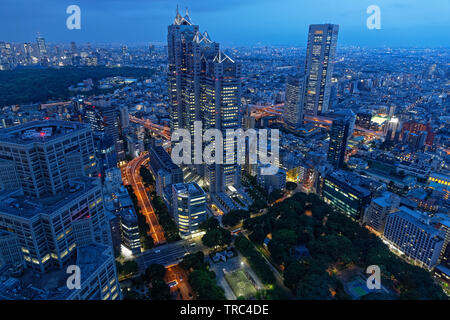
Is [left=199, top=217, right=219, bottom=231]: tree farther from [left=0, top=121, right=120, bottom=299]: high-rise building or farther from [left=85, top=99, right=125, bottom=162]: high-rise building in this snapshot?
[left=85, top=99, right=125, bottom=162]: high-rise building

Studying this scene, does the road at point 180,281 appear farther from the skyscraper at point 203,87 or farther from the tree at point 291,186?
the tree at point 291,186

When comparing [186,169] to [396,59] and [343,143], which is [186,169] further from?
[396,59]

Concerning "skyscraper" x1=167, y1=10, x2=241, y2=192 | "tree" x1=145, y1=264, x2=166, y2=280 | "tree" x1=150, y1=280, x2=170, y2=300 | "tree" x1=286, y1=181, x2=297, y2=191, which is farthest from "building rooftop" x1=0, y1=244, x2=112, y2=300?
"tree" x1=286, y1=181, x2=297, y2=191

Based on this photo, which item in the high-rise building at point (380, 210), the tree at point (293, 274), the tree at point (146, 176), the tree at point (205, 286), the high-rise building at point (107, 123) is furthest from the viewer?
the high-rise building at point (107, 123)

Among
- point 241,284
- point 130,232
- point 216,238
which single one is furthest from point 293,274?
point 130,232

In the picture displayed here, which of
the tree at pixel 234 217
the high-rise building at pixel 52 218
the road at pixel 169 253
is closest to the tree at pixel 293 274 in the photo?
the road at pixel 169 253

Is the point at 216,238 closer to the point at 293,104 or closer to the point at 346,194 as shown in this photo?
the point at 346,194
